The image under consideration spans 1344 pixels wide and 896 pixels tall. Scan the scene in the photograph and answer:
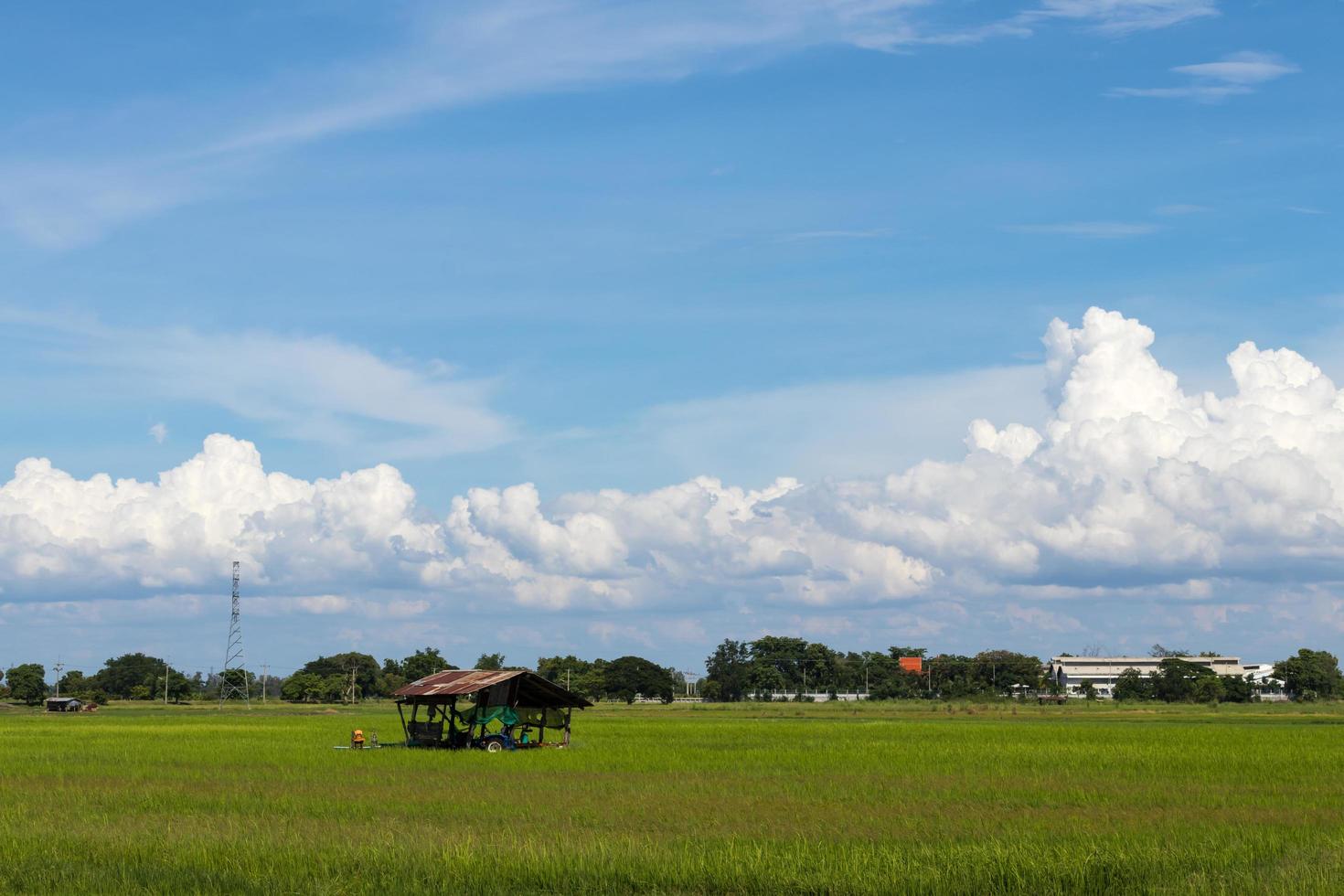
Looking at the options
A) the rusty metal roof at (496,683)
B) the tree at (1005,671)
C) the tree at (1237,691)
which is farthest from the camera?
the tree at (1005,671)

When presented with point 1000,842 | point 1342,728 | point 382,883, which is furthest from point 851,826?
point 1342,728

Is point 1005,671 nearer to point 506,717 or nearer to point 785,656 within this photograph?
point 785,656

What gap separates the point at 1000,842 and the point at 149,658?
540 feet

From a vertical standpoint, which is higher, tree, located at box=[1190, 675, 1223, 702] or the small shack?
the small shack

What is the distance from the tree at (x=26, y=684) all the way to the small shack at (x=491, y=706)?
116 metres

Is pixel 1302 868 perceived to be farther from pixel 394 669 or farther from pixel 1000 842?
pixel 394 669

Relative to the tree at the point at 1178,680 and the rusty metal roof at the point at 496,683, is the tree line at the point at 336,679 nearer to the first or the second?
the tree at the point at 1178,680

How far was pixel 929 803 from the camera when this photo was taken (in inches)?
938

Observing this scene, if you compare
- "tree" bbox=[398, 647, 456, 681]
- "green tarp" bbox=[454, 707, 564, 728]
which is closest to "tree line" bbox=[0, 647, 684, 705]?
"tree" bbox=[398, 647, 456, 681]

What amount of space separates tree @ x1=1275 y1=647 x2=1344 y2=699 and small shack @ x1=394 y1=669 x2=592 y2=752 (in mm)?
120777

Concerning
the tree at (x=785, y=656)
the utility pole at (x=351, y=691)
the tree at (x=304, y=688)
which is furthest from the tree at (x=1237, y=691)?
the tree at (x=304, y=688)

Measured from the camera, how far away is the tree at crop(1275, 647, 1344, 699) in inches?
5433

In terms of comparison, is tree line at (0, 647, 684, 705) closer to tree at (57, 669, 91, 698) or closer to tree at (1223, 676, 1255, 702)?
tree at (57, 669, 91, 698)

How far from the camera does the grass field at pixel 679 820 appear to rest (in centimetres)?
1647
